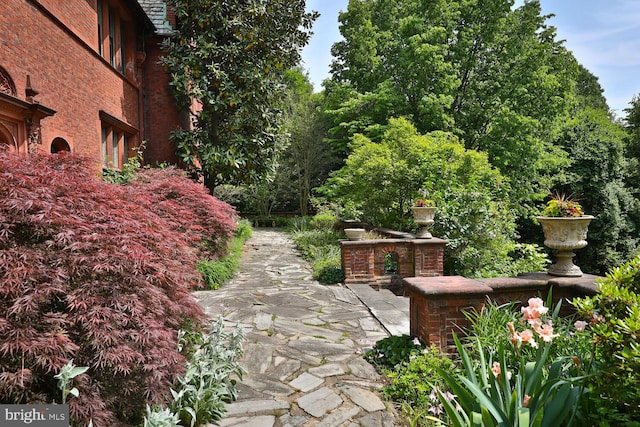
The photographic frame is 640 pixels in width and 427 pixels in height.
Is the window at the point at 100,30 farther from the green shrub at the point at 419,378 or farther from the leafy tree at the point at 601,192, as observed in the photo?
the leafy tree at the point at 601,192

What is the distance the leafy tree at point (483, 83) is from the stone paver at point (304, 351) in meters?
11.9

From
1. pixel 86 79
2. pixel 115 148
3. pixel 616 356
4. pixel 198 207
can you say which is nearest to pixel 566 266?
pixel 616 356

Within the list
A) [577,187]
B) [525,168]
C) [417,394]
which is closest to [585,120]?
[577,187]

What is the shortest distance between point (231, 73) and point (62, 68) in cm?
473

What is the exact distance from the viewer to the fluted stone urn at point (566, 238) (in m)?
4.07

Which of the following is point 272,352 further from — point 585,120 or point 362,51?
point 585,120

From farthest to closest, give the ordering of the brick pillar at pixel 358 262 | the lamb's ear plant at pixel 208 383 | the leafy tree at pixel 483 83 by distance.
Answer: the leafy tree at pixel 483 83
the brick pillar at pixel 358 262
the lamb's ear plant at pixel 208 383

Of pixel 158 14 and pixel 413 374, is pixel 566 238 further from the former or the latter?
pixel 158 14

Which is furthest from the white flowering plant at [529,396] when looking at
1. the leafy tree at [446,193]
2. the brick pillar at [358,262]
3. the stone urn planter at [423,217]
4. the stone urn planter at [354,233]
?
the leafy tree at [446,193]

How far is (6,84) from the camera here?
521 cm

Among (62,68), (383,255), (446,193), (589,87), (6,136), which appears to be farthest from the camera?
(589,87)

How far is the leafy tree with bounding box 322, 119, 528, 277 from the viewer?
8703mm

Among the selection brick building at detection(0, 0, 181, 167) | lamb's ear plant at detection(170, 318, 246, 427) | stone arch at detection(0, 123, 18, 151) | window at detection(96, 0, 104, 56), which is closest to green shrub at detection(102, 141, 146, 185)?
brick building at detection(0, 0, 181, 167)

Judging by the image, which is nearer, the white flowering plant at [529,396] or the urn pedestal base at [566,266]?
the white flowering plant at [529,396]
